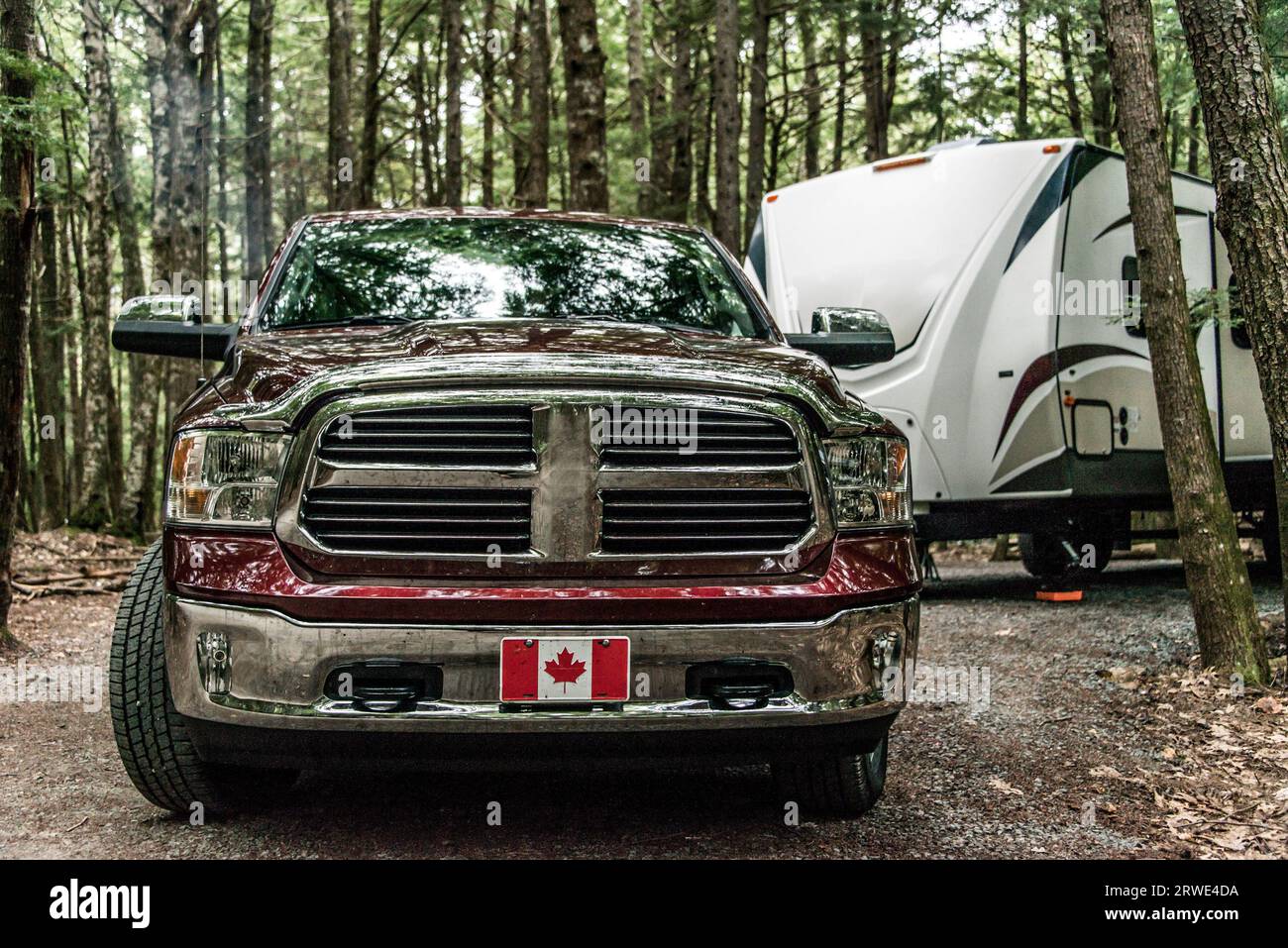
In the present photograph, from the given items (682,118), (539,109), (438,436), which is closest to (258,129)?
(682,118)

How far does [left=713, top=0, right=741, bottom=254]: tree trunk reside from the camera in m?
15.0

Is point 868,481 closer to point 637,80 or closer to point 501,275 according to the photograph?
point 501,275

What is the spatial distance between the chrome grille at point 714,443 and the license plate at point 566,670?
0.52 metres

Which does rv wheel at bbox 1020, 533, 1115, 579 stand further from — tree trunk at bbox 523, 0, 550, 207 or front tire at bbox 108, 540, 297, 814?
front tire at bbox 108, 540, 297, 814

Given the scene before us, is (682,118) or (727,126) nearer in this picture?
(727,126)

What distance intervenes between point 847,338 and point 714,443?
1716mm

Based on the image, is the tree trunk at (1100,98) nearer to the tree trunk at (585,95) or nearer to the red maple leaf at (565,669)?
the tree trunk at (585,95)

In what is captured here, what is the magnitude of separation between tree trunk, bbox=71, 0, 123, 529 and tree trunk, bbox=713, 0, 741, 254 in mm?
7998

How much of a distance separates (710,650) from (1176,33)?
41.9ft

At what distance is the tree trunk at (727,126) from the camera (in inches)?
590

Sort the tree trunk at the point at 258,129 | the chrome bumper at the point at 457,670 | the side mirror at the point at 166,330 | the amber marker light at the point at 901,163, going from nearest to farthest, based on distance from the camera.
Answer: the chrome bumper at the point at 457,670 → the side mirror at the point at 166,330 → the amber marker light at the point at 901,163 → the tree trunk at the point at 258,129

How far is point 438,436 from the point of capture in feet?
11.1

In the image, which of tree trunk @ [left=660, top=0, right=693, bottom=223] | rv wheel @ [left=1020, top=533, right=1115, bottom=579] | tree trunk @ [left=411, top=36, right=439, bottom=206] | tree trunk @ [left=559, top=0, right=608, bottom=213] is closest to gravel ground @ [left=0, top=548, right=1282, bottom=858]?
rv wheel @ [left=1020, top=533, right=1115, bottom=579]

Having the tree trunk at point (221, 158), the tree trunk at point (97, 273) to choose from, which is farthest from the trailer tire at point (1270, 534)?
the tree trunk at point (221, 158)
